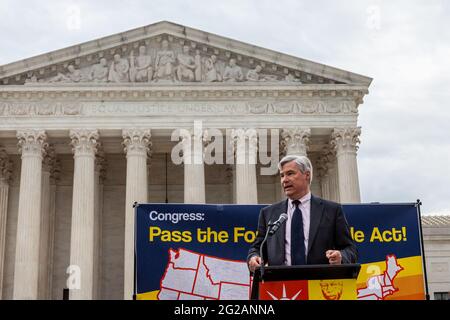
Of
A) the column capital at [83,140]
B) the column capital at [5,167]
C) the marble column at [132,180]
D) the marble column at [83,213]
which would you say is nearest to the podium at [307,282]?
the marble column at [132,180]

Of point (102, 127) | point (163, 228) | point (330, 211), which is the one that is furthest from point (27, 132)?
point (330, 211)

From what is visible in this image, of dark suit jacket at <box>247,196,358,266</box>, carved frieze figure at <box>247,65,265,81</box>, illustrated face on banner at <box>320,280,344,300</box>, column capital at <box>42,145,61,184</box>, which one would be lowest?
illustrated face on banner at <box>320,280,344,300</box>

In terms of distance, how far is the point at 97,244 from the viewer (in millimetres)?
43188

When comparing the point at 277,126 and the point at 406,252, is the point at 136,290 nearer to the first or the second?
the point at 406,252

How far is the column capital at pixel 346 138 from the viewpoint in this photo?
3897cm

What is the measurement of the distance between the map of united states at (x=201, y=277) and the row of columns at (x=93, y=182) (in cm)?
2535

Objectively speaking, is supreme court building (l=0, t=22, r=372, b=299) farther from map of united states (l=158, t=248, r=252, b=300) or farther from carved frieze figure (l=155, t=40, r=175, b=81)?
map of united states (l=158, t=248, r=252, b=300)

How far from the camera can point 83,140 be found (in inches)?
1523

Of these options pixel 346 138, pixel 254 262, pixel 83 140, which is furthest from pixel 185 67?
pixel 254 262

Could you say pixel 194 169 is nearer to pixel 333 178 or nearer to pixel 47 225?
pixel 333 178

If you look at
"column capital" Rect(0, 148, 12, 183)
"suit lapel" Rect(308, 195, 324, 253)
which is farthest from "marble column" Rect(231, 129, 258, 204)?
"suit lapel" Rect(308, 195, 324, 253)

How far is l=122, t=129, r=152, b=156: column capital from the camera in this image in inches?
1523

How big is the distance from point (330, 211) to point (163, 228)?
5461 mm
